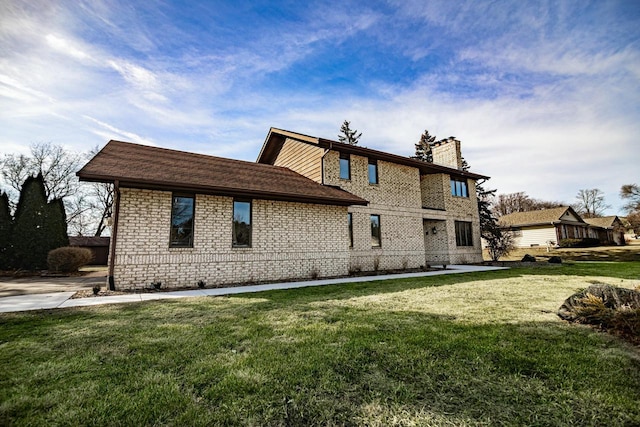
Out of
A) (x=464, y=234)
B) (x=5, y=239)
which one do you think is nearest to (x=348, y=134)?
(x=464, y=234)

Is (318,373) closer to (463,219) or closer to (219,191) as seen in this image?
(219,191)

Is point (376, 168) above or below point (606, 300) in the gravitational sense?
above

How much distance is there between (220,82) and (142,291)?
7.58 m

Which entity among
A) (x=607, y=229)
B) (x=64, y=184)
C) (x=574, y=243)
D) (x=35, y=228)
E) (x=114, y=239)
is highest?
(x=64, y=184)

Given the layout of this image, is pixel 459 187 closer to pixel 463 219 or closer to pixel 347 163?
pixel 463 219

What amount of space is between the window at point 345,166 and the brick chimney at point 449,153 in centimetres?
955

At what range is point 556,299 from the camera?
6457mm

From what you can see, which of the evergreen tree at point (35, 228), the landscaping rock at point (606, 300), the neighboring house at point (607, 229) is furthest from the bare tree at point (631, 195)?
the evergreen tree at point (35, 228)

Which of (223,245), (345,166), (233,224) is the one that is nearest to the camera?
(223,245)

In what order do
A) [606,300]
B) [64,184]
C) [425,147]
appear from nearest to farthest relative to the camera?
[606,300], [64,184], [425,147]

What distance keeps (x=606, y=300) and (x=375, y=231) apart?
9.93 m

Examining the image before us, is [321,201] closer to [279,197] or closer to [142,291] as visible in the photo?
[279,197]

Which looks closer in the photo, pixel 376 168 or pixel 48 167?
pixel 376 168

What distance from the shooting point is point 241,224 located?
10.4 metres
